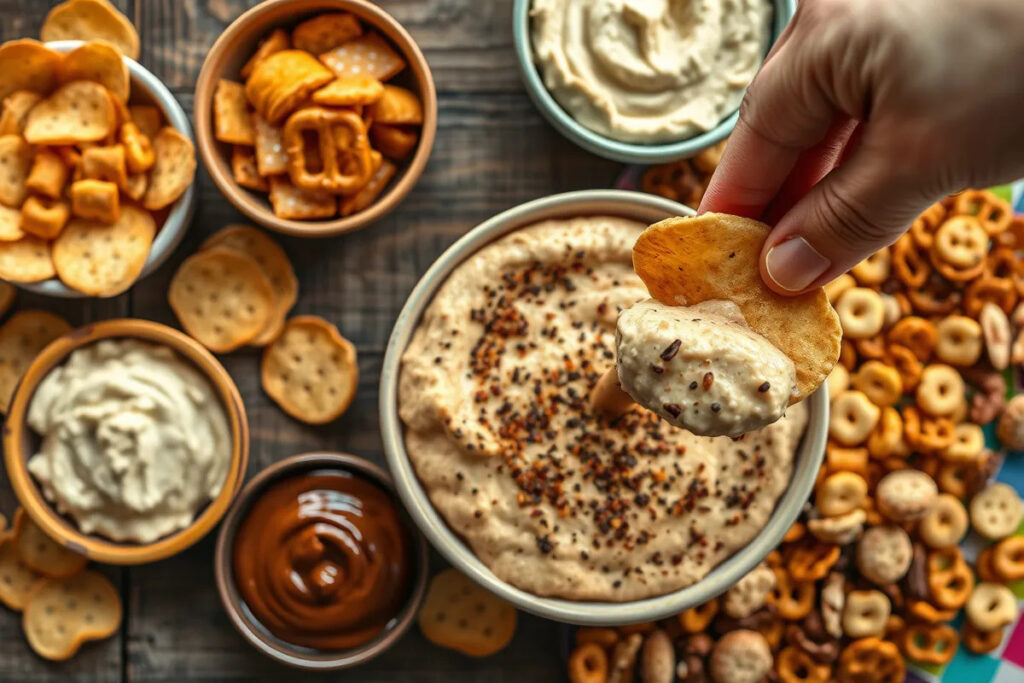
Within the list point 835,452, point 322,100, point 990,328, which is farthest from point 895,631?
point 322,100

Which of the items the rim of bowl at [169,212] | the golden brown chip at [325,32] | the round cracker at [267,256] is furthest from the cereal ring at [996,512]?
the rim of bowl at [169,212]

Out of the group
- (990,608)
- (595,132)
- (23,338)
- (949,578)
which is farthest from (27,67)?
(990,608)

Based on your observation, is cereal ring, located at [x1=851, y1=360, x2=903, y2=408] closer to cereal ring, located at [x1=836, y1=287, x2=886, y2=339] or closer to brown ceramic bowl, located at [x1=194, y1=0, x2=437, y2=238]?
cereal ring, located at [x1=836, y1=287, x2=886, y2=339]

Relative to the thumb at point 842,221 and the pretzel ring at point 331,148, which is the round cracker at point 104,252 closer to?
the pretzel ring at point 331,148

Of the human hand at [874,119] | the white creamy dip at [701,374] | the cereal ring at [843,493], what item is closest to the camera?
the human hand at [874,119]

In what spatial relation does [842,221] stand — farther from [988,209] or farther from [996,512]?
[996,512]

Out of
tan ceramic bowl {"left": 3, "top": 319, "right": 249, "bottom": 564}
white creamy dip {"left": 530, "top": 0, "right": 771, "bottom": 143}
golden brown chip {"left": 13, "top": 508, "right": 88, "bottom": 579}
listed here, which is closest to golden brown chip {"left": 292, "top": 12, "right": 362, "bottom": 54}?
white creamy dip {"left": 530, "top": 0, "right": 771, "bottom": 143}

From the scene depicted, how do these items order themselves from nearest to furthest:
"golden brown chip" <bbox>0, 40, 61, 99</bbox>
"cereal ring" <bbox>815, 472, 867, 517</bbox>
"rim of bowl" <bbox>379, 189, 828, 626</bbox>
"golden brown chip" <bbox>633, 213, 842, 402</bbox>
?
"golden brown chip" <bbox>633, 213, 842, 402</bbox>, "rim of bowl" <bbox>379, 189, 828, 626</bbox>, "golden brown chip" <bbox>0, 40, 61, 99</bbox>, "cereal ring" <bbox>815, 472, 867, 517</bbox>
